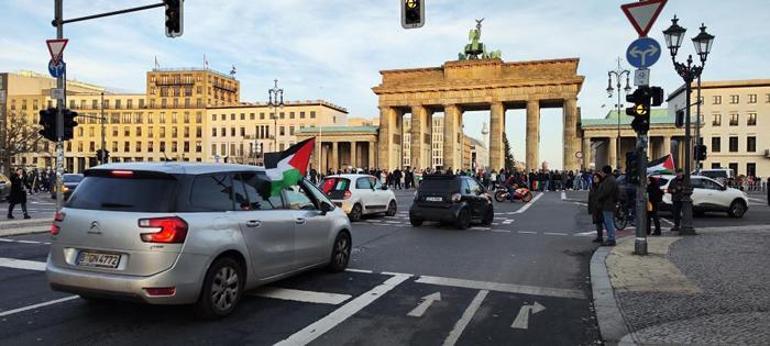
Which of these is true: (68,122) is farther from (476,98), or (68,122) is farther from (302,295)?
(476,98)

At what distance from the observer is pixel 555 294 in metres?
7.73

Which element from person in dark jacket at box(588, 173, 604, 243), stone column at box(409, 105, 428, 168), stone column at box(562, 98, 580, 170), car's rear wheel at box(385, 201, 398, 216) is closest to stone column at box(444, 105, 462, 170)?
stone column at box(409, 105, 428, 168)

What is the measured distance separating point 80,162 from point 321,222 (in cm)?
14337

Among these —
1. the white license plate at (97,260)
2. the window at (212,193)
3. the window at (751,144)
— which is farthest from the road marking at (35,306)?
the window at (751,144)

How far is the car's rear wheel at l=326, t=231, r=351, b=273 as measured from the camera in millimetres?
8734

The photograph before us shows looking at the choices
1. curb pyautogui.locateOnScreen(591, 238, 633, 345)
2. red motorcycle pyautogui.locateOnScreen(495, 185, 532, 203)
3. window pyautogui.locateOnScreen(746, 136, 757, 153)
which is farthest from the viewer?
window pyautogui.locateOnScreen(746, 136, 757, 153)

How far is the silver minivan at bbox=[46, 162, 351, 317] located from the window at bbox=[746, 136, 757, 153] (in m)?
99.9

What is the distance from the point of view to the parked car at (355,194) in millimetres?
17953

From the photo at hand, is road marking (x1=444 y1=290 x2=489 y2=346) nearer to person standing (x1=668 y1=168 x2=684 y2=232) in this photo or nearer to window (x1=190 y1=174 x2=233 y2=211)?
window (x1=190 y1=174 x2=233 y2=211)

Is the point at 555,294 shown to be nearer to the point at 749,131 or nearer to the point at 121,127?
the point at 749,131

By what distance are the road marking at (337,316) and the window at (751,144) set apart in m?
97.8

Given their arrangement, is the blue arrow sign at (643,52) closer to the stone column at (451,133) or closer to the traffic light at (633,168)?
the traffic light at (633,168)

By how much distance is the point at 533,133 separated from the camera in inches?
2970

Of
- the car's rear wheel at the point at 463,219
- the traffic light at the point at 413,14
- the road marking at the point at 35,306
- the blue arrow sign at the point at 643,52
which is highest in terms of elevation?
the traffic light at the point at 413,14
